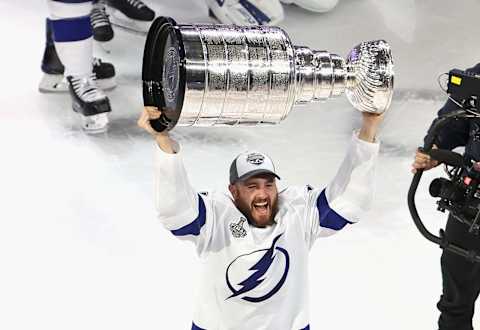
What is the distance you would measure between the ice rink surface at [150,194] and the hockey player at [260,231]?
1.91 feet

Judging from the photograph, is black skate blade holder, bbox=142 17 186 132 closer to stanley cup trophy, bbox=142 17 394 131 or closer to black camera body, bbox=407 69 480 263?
stanley cup trophy, bbox=142 17 394 131

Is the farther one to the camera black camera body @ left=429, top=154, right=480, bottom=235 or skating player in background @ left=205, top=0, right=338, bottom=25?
skating player in background @ left=205, top=0, right=338, bottom=25

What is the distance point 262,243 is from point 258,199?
0.10 meters

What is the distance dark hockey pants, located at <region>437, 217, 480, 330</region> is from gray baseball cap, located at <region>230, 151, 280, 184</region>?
464 mm

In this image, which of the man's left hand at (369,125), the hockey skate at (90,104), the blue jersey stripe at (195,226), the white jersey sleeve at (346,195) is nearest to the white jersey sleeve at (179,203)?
the blue jersey stripe at (195,226)

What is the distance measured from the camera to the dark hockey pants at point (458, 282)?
2.26m

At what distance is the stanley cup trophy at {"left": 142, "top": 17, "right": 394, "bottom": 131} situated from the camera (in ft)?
5.50

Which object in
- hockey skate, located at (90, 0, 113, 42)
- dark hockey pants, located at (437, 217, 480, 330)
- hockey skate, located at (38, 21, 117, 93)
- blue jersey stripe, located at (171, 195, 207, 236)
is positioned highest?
blue jersey stripe, located at (171, 195, 207, 236)

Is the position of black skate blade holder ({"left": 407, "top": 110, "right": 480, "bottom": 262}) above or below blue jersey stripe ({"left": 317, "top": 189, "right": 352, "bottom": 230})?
above

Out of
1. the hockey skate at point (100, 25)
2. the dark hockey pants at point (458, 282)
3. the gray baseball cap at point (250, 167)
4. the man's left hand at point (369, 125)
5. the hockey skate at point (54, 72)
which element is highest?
the man's left hand at point (369, 125)

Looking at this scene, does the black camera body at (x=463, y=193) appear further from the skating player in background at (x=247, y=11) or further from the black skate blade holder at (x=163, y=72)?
the skating player in background at (x=247, y=11)

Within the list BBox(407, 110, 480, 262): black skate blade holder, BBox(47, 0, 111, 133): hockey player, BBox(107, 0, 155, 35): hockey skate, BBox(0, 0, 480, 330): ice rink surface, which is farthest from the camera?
BBox(107, 0, 155, 35): hockey skate

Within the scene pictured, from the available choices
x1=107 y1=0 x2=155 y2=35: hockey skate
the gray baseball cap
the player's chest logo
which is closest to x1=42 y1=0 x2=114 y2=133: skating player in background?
x1=107 y1=0 x2=155 y2=35: hockey skate

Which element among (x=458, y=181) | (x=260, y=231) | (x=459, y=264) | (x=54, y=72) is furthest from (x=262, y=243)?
(x=54, y=72)
